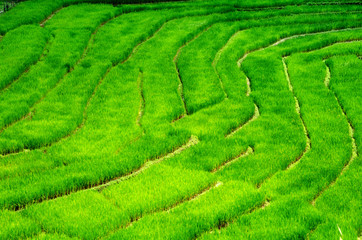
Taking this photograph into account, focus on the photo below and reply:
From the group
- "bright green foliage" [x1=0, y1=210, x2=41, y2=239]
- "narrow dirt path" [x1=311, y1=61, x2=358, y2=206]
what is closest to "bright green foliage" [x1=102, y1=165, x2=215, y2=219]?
"bright green foliage" [x1=0, y1=210, x2=41, y2=239]

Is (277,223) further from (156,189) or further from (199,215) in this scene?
(156,189)

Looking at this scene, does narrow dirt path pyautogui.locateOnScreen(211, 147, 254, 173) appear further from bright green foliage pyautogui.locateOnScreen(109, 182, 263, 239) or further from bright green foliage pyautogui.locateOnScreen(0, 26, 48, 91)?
bright green foliage pyautogui.locateOnScreen(0, 26, 48, 91)

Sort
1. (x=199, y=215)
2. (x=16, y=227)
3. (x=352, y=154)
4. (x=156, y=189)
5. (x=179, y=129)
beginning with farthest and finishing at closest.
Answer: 1. (x=179, y=129)
2. (x=352, y=154)
3. (x=156, y=189)
4. (x=199, y=215)
5. (x=16, y=227)

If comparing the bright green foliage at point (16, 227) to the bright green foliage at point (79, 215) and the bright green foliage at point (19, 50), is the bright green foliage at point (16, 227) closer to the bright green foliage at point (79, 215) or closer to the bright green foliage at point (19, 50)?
the bright green foliage at point (79, 215)

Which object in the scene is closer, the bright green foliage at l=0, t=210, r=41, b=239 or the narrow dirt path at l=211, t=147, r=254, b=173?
the bright green foliage at l=0, t=210, r=41, b=239

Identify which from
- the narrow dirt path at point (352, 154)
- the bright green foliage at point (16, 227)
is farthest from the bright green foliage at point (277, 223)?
the bright green foliage at point (16, 227)

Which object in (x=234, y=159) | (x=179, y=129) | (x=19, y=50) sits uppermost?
(x=19, y=50)

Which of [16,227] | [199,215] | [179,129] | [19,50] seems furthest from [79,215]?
[19,50]

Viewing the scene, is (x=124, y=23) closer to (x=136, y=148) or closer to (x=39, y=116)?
(x=39, y=116)

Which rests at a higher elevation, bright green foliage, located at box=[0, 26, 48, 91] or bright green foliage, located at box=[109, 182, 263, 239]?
bright green foliage, located at box=[0, 26, 48, 91]
